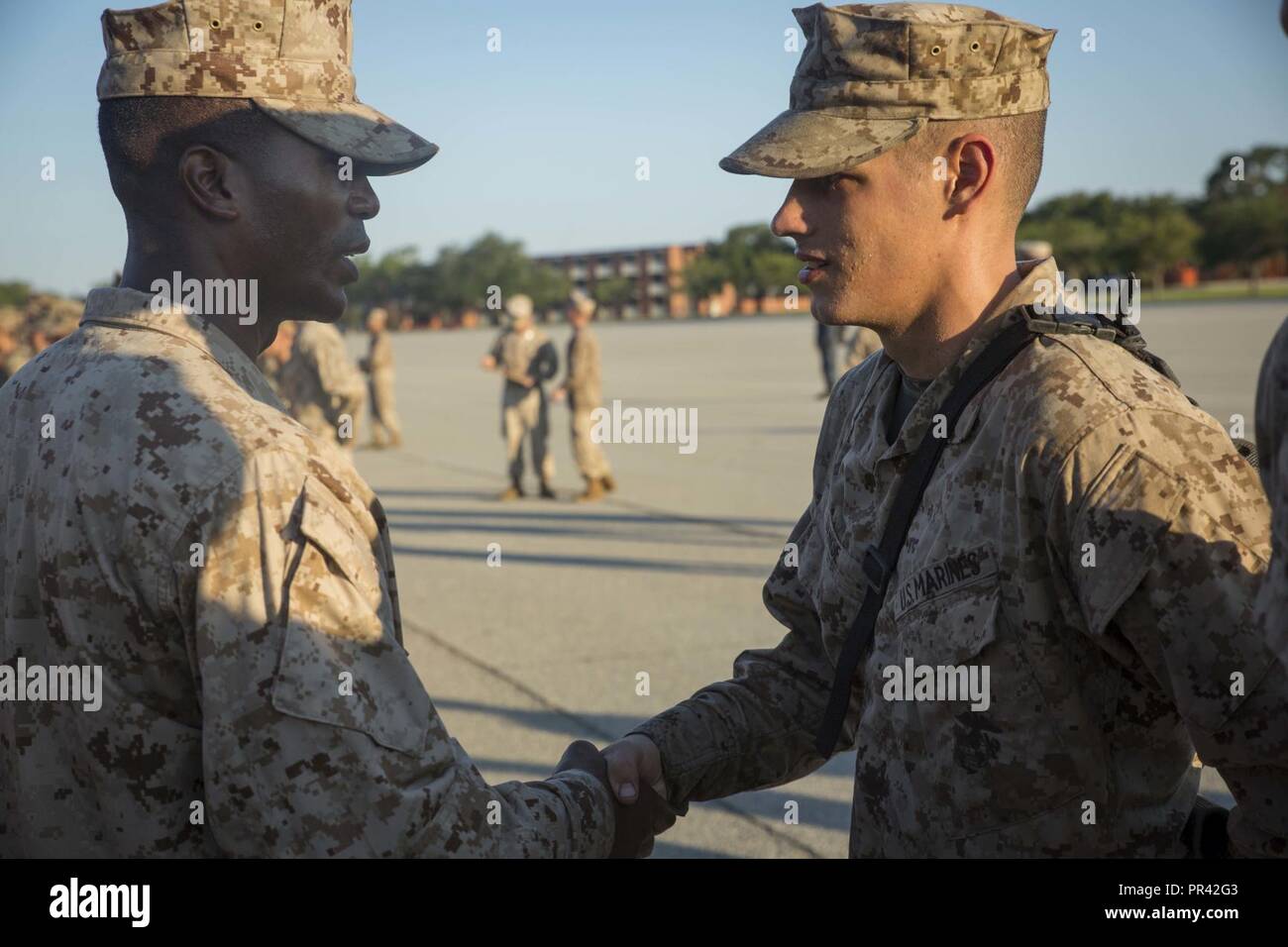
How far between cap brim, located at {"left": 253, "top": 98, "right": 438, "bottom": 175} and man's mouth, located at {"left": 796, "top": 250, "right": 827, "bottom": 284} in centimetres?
76

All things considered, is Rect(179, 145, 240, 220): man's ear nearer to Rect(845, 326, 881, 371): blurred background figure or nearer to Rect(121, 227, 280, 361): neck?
Rect(121, 227, 280, 361): neck

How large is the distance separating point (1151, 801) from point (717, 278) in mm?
86787

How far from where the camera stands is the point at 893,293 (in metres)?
2.58

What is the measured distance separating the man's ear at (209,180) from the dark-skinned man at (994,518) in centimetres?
97

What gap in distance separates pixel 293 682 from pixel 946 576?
1139mm

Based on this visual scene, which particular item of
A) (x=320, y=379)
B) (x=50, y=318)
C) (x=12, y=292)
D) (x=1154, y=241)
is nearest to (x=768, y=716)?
(x=50, y=318)

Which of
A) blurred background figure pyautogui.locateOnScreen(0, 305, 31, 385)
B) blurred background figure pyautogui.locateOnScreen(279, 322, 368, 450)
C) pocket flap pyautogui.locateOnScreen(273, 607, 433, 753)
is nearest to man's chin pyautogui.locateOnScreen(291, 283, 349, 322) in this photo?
pocket flap pyautogui.locateOnScreen(273, 607, 433, 753)

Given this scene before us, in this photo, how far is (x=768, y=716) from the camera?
307 centimetres

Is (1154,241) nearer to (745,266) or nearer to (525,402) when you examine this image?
(745,266)

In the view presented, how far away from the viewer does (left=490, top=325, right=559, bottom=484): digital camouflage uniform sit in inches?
572

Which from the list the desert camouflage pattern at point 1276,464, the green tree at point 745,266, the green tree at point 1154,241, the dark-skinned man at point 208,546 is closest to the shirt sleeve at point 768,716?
the dark-skinned man at point 208,546

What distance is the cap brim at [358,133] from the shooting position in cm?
231

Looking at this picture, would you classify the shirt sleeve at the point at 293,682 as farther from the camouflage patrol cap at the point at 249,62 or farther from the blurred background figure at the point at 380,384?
the blurred background figure at the point at 380,384

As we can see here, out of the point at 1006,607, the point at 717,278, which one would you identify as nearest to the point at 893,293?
the point at 1006,607
